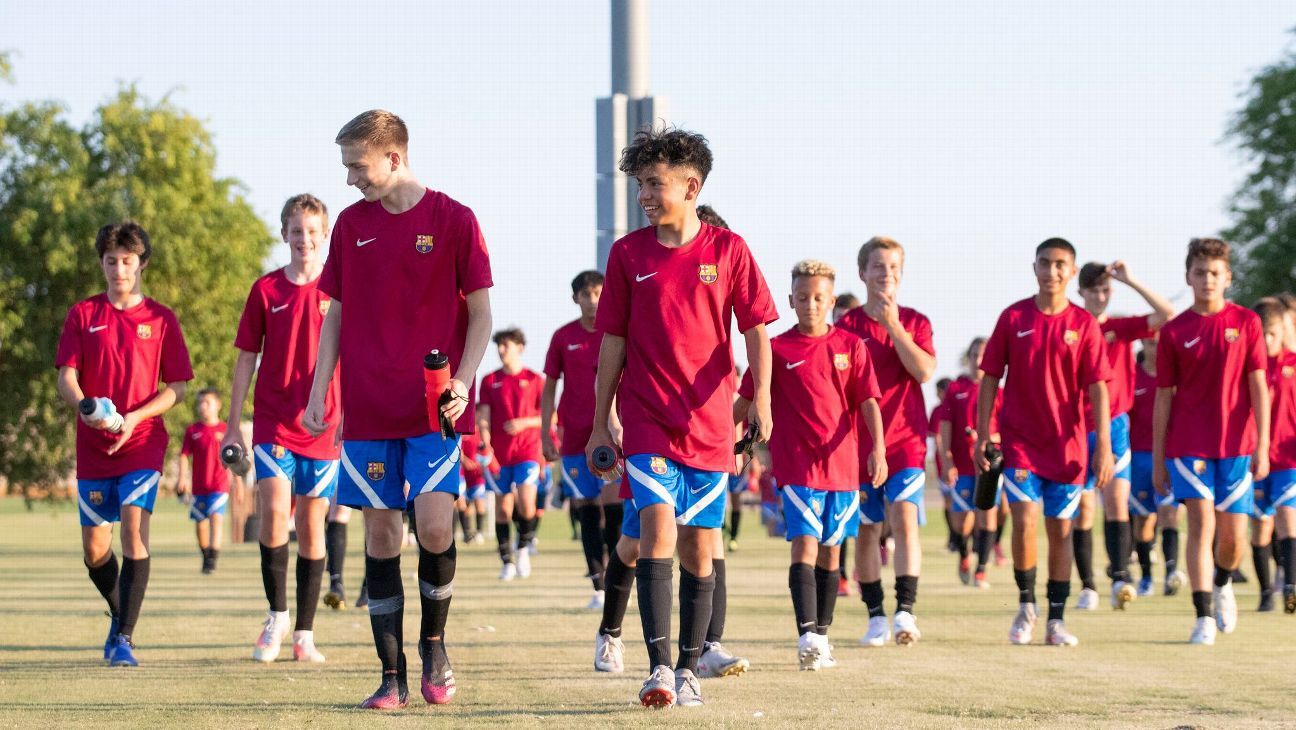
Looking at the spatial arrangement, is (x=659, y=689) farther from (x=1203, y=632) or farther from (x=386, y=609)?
(x=1203, y=632)

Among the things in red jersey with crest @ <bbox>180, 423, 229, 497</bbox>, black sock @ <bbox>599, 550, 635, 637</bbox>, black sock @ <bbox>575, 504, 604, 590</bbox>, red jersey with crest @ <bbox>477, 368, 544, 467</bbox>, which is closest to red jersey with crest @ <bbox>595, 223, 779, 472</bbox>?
black sock @ <bbox>599, 550, 635, 637</bbox>

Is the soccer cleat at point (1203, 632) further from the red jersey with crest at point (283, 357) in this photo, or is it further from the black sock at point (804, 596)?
the red jersey with crest at point (283, 357)

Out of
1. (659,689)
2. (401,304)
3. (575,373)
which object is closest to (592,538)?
(575,373)

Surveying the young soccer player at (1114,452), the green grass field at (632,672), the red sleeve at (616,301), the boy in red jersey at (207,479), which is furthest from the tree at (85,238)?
the red sleeve at (616,301)

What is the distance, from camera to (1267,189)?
49438mm

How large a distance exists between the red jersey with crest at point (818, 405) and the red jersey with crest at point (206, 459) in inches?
482

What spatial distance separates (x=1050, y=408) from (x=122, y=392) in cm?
516

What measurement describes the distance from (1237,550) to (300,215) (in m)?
6.11

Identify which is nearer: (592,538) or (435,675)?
(435,675)

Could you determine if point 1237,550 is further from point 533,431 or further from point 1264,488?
point 533,431

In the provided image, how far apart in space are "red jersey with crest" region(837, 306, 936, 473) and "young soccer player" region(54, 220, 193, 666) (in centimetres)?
390

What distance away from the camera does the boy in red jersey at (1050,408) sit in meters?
9.91

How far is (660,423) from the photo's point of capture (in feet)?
22.5

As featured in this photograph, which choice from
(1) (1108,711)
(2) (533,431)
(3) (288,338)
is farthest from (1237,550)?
(2) (533,431)
